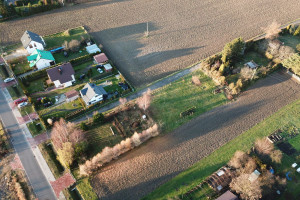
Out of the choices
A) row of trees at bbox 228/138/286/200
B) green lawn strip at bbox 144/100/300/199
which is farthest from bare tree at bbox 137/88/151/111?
row of trees at bbox 228/138/286/200

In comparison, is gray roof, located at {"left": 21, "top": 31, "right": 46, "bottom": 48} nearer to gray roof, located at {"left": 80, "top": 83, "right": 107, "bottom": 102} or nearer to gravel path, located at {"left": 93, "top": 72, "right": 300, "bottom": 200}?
gray roof, located at {"left": 80, "top": 83, "right": 107, "bottom": 102}

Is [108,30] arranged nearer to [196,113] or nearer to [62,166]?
[196,113]

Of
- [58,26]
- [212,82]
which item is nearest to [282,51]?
[212,82]

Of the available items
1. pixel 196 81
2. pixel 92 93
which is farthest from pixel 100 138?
pixel 196 81

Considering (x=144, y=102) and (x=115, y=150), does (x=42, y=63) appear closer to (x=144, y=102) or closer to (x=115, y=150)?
(x=144, y=102)

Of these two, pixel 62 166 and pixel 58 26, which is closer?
pixel 62 166

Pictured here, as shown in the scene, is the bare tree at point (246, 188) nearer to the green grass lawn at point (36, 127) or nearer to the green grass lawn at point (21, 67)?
the green grass lawn at point (36, 127)

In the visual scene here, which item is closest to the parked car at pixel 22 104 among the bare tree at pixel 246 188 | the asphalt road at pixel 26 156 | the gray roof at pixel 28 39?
the asphalt road at pixel 26 156
